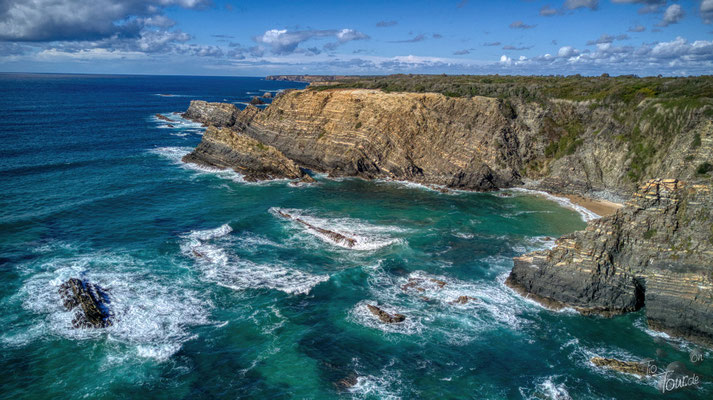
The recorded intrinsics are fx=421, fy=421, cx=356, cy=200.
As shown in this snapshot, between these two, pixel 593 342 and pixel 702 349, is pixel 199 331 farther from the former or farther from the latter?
pixel 702 349

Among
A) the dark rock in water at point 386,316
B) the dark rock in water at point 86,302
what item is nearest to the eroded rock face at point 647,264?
the dark rock in water at point 386,316

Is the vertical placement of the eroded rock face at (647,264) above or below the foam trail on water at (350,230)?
above

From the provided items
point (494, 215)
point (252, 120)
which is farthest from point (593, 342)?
point (252, 120)

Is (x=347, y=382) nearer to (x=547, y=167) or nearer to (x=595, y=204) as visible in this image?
(x=595, y=204)

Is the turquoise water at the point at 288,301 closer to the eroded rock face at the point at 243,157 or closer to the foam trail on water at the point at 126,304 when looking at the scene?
the foam trail on water at the point at 126,304

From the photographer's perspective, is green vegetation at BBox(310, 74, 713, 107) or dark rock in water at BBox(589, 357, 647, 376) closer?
dark rock in water at BBox(589, 357, 647, 376)

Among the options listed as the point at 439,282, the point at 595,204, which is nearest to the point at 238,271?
the point at 439,282

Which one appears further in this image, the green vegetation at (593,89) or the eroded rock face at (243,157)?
the eroded rock face at (243,157)

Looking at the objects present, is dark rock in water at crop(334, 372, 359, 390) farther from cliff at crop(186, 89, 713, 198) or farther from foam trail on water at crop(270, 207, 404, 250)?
cliff at crop(186, 89, 713, 198)

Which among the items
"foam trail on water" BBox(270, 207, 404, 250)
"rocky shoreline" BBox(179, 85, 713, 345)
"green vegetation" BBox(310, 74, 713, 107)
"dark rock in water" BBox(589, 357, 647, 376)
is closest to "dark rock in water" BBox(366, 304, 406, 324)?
"rocky shoreline" BBox(179, 85, 713, 345)
